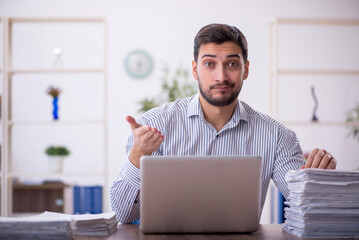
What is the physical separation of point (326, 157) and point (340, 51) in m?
4.21

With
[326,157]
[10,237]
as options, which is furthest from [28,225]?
[326,157]

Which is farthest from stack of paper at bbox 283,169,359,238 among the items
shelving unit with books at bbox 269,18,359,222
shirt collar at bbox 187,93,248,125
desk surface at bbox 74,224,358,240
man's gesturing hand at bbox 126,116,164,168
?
shelving unit with books at bbox 269,18,359,222

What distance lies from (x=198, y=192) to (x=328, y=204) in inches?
15.0

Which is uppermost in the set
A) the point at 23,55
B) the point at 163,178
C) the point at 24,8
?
the point at 24,8

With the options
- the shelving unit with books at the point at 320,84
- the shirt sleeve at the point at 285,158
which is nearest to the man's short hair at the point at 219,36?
the shirt sleeve at the point at 285,158

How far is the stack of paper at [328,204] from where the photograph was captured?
1432 mm

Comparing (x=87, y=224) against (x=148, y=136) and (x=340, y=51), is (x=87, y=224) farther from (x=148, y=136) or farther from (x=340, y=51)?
(x=340, y=51)

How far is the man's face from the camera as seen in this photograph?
6.94ft

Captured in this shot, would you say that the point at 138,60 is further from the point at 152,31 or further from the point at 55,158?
the point at 55,158

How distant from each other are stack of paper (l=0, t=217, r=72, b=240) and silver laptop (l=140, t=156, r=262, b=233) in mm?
234

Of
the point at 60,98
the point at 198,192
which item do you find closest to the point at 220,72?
the point at 198,192

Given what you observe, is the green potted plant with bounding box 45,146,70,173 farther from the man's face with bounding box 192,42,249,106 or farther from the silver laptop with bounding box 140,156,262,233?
the silver laptop with bounding box 140,156,262,233

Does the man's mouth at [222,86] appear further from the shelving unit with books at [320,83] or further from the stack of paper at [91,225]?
the shelving unit with books at [320,83]

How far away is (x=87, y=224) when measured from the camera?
56.9 inches
